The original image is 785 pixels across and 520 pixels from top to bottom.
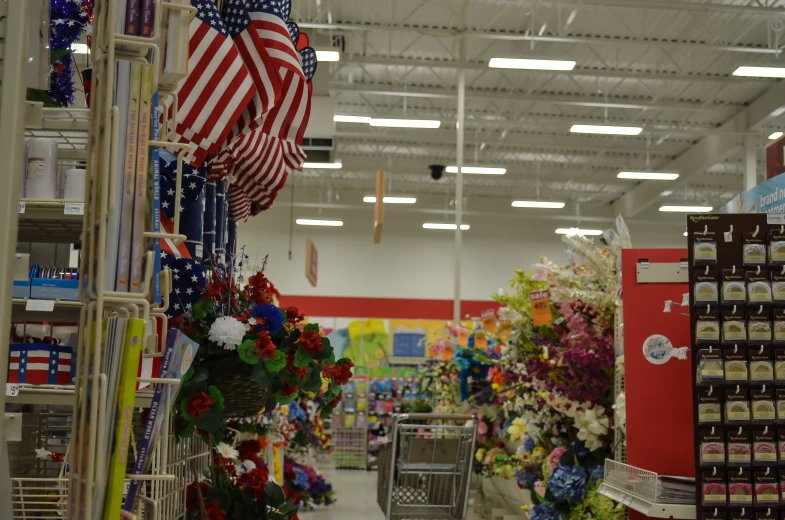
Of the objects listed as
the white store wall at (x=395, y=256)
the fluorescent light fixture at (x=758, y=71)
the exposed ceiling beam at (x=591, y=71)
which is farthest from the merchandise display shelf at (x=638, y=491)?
the white store wall at (x=395, y=256)

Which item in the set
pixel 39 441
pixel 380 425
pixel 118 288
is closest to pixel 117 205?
pixel 118 288

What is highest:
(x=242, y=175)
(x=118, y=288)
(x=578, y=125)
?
(x=578, y=125)

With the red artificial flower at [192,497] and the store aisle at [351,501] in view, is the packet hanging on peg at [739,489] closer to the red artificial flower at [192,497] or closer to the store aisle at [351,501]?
the red artificial flower at [192,497]

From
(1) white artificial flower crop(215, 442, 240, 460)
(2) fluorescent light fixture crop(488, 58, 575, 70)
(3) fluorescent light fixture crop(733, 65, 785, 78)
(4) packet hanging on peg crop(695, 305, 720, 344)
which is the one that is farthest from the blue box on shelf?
(3) fluorescent light fixture crop(733, 65, 785, 78)

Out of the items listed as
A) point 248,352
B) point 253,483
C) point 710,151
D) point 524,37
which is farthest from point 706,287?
point 710,151

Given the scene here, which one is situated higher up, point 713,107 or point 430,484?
point 713,107

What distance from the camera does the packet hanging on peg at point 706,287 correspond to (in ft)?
11.3

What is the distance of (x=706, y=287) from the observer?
3441 mm

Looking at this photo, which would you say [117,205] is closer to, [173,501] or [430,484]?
[173,501]

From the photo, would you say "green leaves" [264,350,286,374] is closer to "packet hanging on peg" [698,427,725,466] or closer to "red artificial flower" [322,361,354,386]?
"red artificial flower" [322,361,354,386]

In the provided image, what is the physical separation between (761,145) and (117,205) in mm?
18332

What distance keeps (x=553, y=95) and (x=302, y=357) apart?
1476 centimetres

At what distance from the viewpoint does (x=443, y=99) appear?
59.5 feet

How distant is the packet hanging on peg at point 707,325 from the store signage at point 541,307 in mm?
2193
